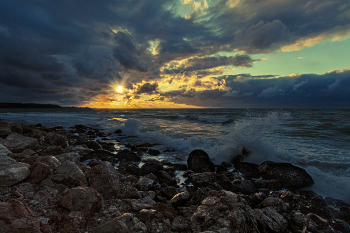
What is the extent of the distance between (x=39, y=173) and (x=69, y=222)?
146 cm

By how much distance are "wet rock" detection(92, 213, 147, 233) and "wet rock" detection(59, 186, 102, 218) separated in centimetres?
40

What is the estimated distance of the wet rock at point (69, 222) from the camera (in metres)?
2.06

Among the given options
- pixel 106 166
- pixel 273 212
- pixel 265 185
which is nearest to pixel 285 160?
pixel 265 185

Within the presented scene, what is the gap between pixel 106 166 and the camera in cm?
358

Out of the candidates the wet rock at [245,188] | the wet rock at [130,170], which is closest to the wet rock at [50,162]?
the wet rock at [130,170]

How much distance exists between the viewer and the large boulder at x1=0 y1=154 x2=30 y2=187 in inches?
102

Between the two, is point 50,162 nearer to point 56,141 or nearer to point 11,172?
point 11,172

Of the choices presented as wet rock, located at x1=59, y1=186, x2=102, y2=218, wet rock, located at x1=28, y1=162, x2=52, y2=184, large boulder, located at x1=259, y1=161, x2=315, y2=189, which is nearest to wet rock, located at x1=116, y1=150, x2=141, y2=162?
wet rock, located at x1=28, y1=162, x2=52, y2=184

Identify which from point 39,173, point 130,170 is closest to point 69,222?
point 39,173

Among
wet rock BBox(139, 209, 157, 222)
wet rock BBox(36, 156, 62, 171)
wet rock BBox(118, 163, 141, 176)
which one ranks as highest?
wet rock BBox(36, 156, 62, 171)

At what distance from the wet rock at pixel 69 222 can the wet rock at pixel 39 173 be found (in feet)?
3.76

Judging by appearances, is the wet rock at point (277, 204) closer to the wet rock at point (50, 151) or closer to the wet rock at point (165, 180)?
the wet rock at point (165, 180)

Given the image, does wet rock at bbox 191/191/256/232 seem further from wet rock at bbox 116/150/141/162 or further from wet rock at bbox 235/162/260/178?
wet rock at bbox 116/150/141/162

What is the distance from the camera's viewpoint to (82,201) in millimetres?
2426
